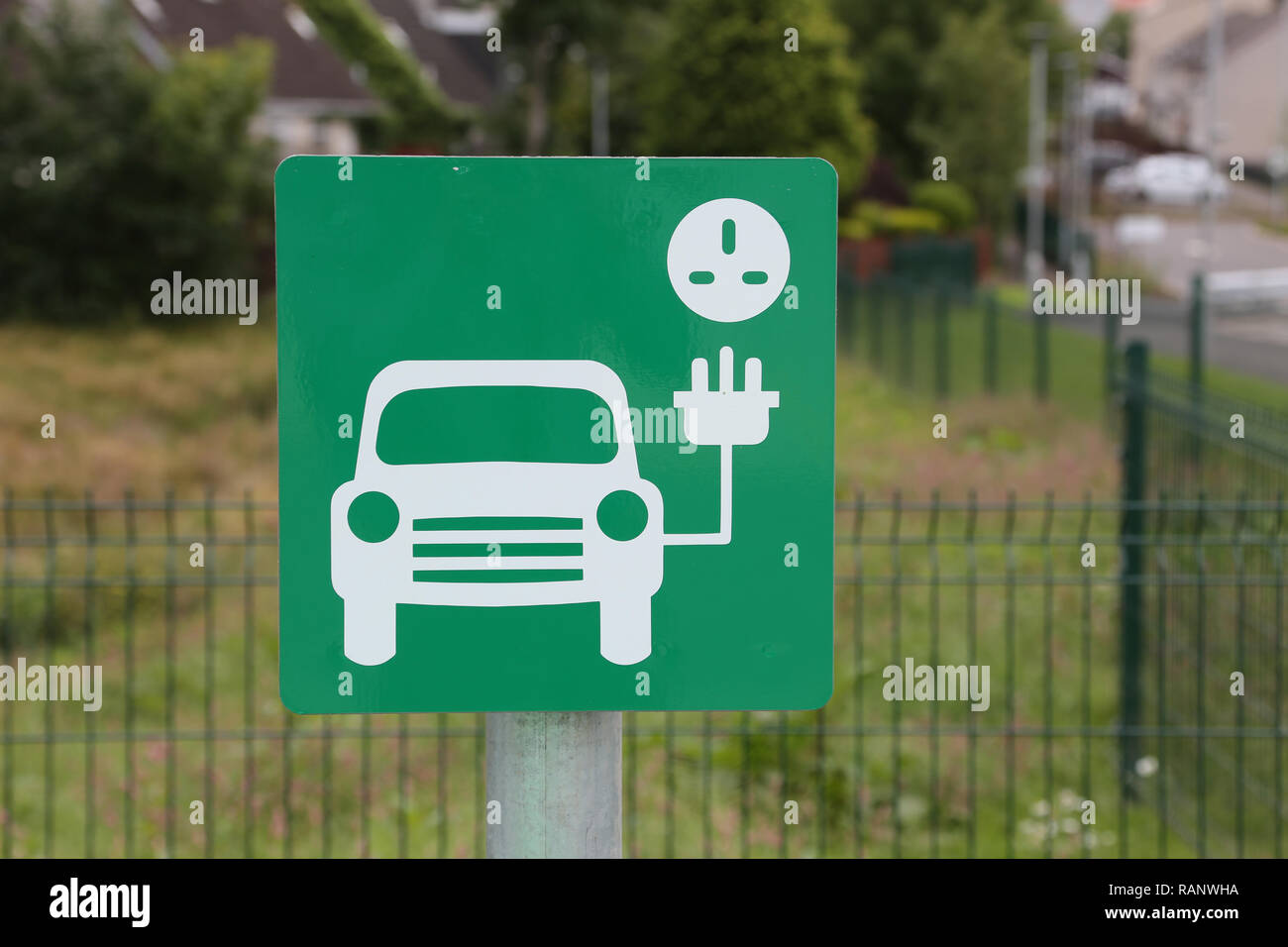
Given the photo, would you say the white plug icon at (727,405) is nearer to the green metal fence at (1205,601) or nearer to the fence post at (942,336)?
the green metal fence at (1205,601)

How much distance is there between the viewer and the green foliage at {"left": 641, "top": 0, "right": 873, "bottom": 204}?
3972 cm

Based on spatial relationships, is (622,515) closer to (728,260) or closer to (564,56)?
(728,260)

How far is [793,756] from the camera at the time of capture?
6.05 m

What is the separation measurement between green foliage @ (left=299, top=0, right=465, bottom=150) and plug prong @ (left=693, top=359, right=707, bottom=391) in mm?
39496

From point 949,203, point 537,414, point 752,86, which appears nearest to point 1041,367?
point 537,414

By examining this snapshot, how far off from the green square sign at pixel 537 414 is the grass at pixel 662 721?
2458 mm

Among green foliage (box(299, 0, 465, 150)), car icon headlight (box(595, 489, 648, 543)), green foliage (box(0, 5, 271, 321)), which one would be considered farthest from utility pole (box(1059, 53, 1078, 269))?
car icon headlight (box(595, 489, 648, 543))

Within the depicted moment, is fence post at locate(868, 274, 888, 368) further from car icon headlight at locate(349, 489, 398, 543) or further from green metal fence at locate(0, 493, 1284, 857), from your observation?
car icon headlight at locate(349, 489, 398, 543)

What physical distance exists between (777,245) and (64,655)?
748cm

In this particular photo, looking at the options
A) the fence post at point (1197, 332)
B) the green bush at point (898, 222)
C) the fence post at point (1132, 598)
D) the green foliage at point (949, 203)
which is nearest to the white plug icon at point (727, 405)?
the fence post at point (1132, 598)

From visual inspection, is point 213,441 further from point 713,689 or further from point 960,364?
point 713,689

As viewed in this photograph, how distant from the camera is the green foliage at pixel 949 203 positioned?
1674 inches

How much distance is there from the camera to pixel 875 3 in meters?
55.8

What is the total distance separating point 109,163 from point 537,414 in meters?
27.0
